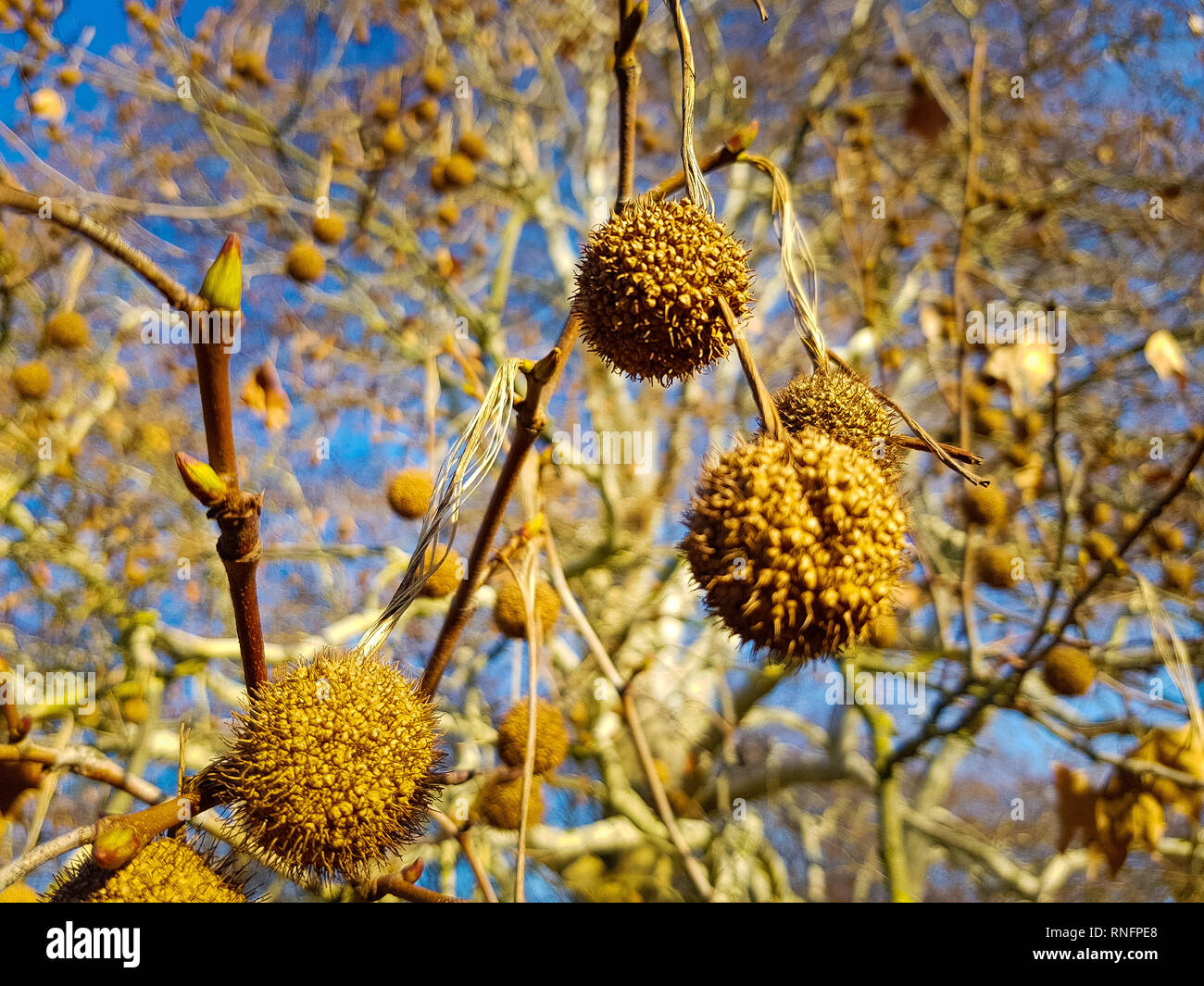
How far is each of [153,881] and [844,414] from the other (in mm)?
986

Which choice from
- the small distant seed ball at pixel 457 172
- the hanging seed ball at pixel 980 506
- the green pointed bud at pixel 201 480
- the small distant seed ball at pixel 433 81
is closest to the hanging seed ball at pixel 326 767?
the green pointed bud at pixel 201 480

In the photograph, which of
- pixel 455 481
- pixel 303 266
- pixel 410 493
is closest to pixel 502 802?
pixel 410 493

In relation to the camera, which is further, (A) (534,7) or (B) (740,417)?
(A) (534,7)

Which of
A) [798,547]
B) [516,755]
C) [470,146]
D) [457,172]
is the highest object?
[470,146]

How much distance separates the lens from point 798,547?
0.75m

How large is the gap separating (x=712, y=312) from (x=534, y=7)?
7.08 metres

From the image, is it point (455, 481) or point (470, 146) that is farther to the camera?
point (470, 146)

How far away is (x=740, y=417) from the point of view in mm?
5191

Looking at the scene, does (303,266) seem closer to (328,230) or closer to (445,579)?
(328,230)

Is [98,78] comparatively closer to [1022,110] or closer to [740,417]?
[740,417]

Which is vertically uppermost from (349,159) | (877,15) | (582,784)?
(877,15)

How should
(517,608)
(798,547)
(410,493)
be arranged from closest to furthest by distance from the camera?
(798,547)
(517,608)
(410,493)

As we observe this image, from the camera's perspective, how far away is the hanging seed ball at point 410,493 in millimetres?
2289

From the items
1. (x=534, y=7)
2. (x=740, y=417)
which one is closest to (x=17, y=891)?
(x=740, y=417)
